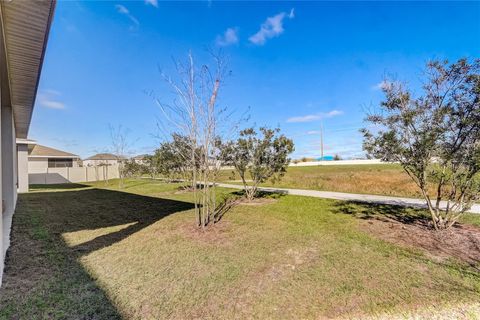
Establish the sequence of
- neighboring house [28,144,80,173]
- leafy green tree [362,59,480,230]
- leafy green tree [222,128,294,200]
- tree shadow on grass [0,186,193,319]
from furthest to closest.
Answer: neighboring house [28,144,80,173]
leafy green tree [222,128,294,200]
leafy green tree [362,59,480,230]
tree shadow on grass [0,186,193,319]

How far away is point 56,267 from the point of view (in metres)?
3.53

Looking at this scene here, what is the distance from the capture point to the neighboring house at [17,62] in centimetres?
312

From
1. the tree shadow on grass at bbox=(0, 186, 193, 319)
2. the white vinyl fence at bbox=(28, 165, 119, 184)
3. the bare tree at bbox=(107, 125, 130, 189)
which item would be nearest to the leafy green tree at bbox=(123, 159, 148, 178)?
the white vinyl fence at bbox=(28, 165, 119, 184)

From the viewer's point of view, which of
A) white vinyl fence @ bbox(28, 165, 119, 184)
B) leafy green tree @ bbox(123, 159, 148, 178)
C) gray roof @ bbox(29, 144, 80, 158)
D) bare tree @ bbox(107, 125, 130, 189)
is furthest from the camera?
gray roof @ bbox(29, 144, 80, 158)

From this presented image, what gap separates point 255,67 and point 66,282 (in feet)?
34.5

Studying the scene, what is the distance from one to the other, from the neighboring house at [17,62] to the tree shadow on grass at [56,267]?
29 centimetres

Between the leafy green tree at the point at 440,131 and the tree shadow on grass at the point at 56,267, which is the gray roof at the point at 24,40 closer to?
the tree shadow on grass at the point at 56,267

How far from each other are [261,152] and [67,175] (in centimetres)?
2279

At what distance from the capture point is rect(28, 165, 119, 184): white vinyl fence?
2220 cm

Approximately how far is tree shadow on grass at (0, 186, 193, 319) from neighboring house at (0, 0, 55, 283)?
11.6 inches

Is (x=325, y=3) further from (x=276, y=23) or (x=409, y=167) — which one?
(x=409, y=167)

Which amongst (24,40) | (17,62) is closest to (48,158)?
(17,62)

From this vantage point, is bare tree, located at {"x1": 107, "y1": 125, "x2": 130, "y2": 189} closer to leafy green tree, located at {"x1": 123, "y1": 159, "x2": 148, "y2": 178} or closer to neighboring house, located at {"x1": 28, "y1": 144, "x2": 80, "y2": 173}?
leafy green tree, located at {"x1": 123, "y1": 159, "x2": 148, "y2": 178}

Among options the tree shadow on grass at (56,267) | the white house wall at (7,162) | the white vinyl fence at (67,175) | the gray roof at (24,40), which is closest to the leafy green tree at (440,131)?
the tree shadow on grass at (56,267)
